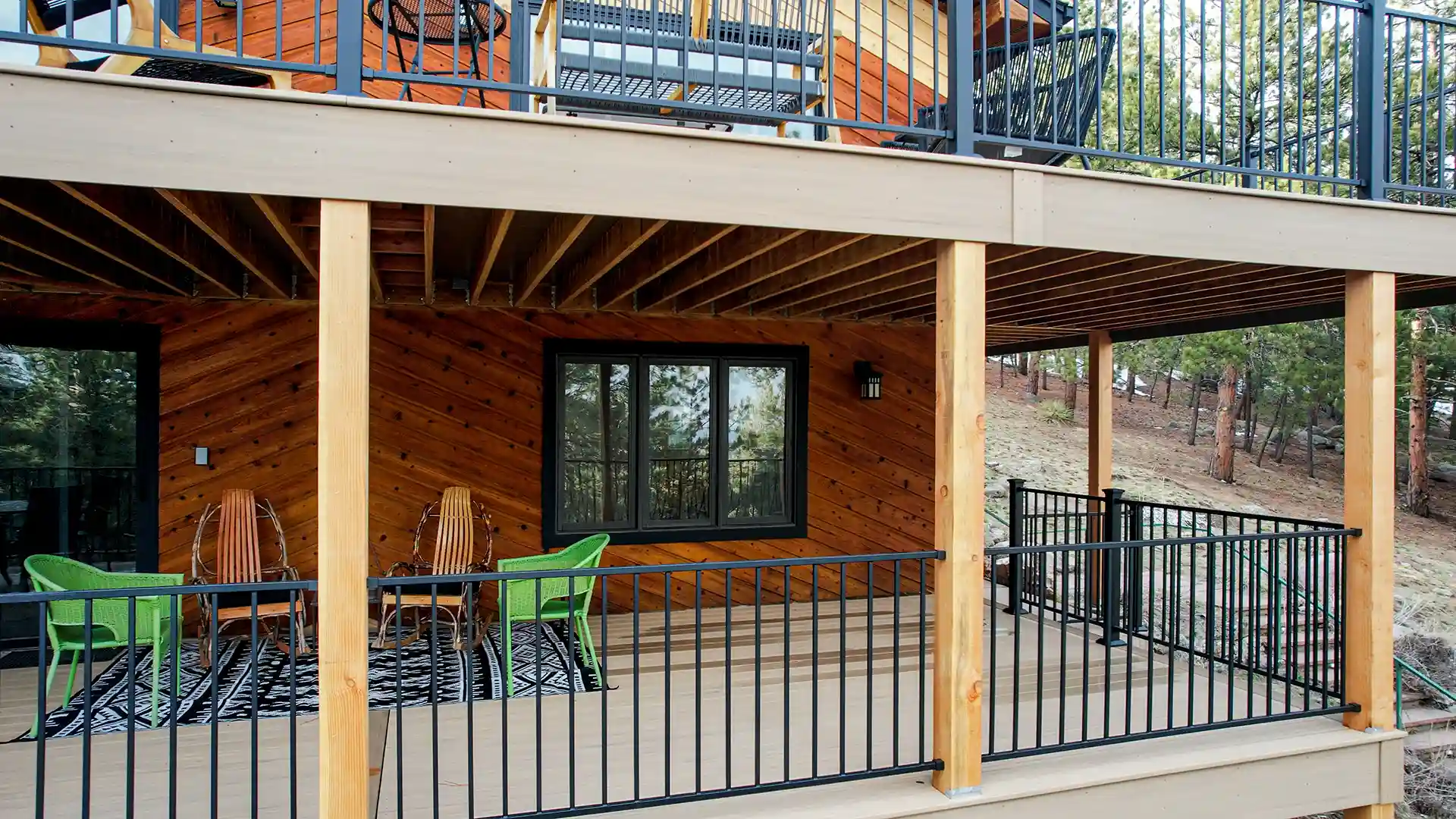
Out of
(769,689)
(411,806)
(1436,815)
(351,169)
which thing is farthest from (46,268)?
(1436,815)

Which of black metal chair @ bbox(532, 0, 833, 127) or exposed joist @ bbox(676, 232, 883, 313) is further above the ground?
black metal chair @ bbox(532, 0, 833, 127)

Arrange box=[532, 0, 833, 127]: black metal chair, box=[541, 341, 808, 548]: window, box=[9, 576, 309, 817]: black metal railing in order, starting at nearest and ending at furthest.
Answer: box=[9, 576, 309, 817]: black metal railing < box=[532, 0, 833, 127]: black metal chair < box=[541, 341, 808, 548]: window

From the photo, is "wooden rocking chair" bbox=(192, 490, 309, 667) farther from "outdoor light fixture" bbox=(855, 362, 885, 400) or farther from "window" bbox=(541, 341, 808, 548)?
"outdoor light fixture" bbox=(855, 362, 885, 400)

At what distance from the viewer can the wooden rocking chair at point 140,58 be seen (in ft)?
11.6

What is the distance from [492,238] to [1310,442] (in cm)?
1812

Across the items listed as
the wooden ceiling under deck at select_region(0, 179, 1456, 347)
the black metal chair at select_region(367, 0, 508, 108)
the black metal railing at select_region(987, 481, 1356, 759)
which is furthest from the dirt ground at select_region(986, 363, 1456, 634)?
the black metal chair at select_region(367, 0, 508, 108)

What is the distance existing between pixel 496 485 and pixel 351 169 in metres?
3.39

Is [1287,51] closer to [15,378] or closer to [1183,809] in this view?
[1183,809]

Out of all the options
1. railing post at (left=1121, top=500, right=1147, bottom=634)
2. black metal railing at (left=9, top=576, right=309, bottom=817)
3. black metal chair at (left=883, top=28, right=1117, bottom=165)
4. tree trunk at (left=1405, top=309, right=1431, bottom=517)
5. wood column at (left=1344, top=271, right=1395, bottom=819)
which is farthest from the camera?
tree trunk at (left=1405, top=309, right=1431, bottom=517)

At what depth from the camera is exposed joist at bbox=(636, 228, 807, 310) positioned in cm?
357

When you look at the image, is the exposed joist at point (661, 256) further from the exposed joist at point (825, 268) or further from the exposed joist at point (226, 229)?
the exposed joist at point (226, 229)

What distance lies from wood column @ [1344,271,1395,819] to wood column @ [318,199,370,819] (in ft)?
12.8

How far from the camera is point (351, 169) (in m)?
2.72

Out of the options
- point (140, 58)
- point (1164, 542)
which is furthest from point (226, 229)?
point (1164, 542)
